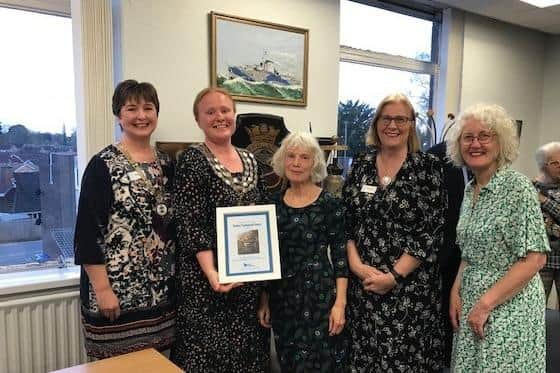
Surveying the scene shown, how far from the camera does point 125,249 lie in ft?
5.37

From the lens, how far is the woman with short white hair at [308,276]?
1.68m

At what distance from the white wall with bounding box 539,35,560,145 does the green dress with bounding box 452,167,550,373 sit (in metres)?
4.19

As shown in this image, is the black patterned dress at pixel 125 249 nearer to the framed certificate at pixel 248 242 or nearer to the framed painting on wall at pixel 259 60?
the framed certificate at pixel 248 242

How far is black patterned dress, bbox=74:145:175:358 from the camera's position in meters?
1.60

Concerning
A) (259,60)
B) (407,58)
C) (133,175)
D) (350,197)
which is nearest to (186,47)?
(259,60)

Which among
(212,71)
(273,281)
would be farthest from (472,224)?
(212,71)

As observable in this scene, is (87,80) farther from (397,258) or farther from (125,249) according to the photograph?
(397,258)

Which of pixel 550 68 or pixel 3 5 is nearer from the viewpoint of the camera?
pixel 3 5

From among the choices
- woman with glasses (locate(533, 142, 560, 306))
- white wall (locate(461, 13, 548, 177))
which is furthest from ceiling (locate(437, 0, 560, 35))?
woman with glasses (locate(533, 142, 560, 306))

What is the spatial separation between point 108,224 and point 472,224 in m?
1.33

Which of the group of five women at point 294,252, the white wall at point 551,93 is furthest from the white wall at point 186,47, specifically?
the white wall at point 551,93

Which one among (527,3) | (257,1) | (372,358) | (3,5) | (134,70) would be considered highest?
(527,3)

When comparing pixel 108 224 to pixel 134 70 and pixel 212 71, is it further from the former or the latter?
pixel 212 71

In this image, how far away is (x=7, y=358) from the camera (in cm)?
207
